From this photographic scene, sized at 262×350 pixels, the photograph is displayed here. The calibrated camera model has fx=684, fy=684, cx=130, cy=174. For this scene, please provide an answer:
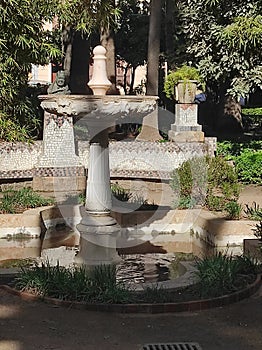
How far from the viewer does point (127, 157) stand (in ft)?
54.6

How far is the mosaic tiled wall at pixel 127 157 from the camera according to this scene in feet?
52.0

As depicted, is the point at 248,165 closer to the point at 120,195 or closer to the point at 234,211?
the point at 120,195

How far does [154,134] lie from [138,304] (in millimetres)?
13704

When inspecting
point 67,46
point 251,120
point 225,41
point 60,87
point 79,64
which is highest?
point 67,46

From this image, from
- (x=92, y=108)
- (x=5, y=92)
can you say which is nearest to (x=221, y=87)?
→ (x=5, y=92)

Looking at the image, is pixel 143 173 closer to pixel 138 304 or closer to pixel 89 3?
pixel 89 3

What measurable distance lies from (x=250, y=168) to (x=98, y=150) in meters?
8.82

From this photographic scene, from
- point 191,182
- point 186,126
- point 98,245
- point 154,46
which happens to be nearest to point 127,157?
point 186,126

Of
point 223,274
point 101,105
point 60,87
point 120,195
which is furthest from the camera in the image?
point 120,195

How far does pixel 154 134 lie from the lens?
20125 mm

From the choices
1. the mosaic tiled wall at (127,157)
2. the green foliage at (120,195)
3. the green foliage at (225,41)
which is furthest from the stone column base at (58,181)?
the green foliage at (225,41)

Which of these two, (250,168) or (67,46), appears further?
(67,46)

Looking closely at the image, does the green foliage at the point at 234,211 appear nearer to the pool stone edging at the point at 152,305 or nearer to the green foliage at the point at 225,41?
the pool stone edging at the point at 152,305

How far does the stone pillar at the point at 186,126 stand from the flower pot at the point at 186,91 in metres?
0.13
